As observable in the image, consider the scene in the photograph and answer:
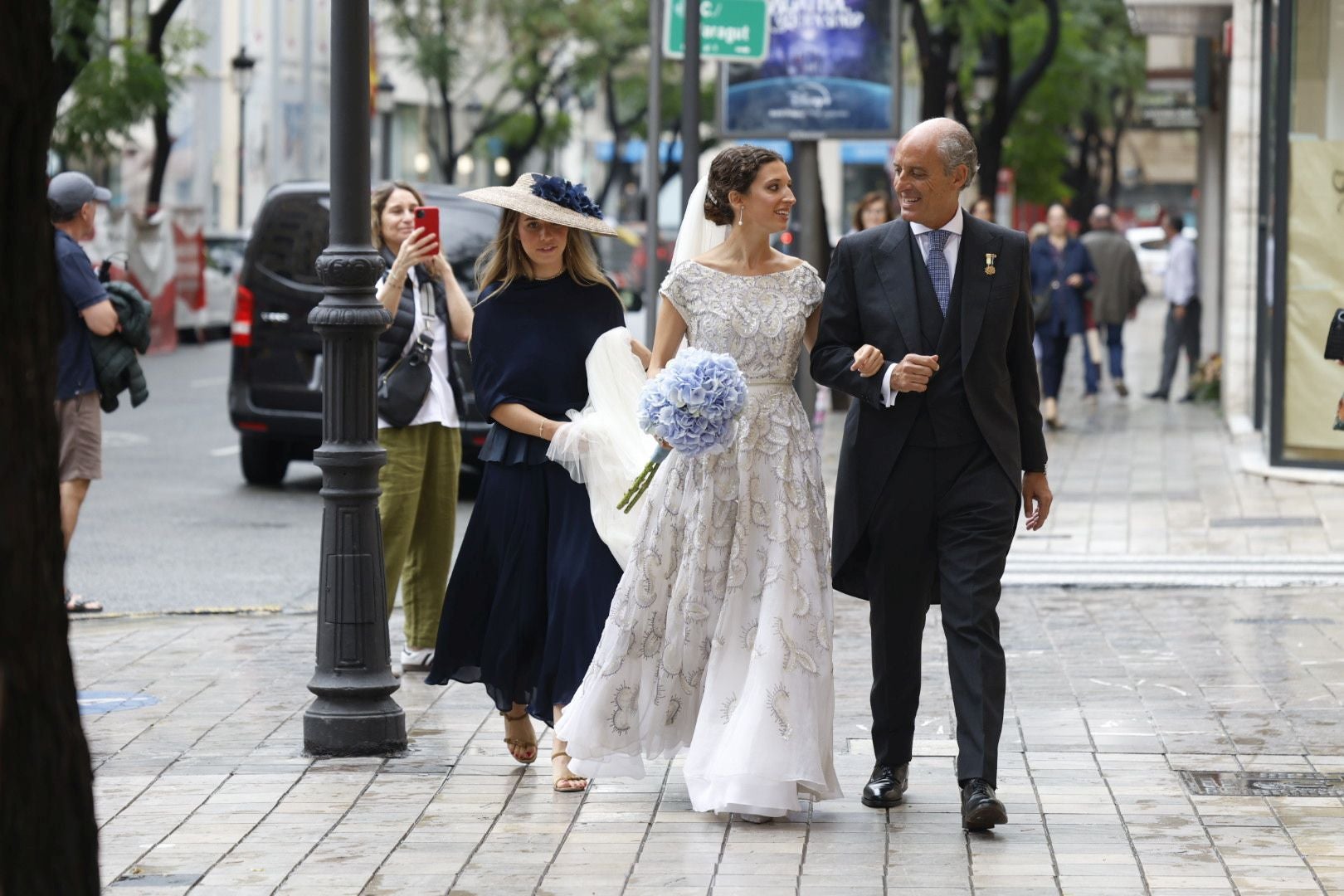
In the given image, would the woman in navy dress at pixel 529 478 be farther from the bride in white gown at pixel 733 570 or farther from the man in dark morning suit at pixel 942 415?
the man in dark morning suit at pixel 942 415

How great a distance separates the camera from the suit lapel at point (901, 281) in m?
6.02

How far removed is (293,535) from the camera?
12.8m

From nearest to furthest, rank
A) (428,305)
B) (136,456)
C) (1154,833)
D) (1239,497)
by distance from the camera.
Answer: (1154,833) → (428,305) → (1239,497) → (136,456)

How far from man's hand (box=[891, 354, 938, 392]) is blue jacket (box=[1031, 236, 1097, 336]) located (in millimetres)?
14177

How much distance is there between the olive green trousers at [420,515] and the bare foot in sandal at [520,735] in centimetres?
176

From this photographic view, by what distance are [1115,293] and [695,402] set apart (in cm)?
1739

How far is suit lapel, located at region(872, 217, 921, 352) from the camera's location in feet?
19.8

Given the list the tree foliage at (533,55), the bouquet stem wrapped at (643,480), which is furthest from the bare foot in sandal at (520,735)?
the tree foliage at (533,55)

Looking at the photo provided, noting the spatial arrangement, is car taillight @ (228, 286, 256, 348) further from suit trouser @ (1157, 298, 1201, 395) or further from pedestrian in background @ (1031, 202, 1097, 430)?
suit trouser @ (1157, 298, 1201, 395)

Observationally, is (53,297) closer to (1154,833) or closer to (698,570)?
(698,570)

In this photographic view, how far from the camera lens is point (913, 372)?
5.86m

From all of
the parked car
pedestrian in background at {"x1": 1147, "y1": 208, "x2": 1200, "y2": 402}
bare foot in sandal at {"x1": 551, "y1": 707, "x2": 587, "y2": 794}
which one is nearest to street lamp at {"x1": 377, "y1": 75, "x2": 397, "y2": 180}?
the parked car

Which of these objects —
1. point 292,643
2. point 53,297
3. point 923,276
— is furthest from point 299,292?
point 53,297

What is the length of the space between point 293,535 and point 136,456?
16.5 ft
